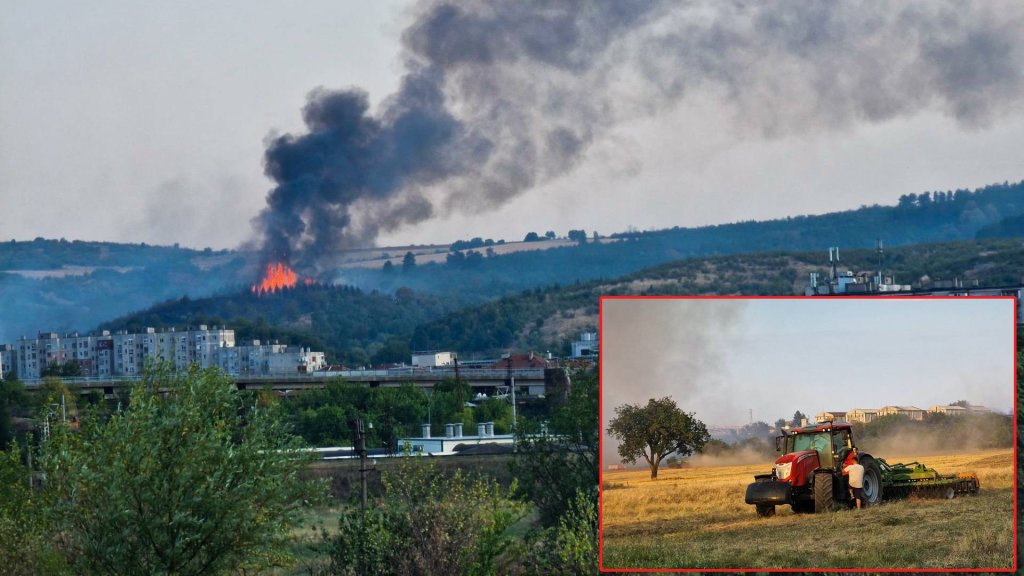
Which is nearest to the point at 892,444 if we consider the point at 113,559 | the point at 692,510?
the point at 692,510

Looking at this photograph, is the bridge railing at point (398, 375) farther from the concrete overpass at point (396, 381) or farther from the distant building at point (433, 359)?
the distant building at point (433, 359)

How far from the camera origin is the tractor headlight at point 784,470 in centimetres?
1249

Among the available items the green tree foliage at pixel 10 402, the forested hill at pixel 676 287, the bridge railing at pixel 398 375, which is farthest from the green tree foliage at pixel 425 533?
the forested hill at pixel 676 287

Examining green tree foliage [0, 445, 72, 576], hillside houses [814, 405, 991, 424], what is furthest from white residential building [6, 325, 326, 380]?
hillside houses [814, 405, 991, 424]

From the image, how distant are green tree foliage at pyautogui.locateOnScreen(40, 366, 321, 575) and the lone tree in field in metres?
17.9

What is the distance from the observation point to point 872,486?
1248 cm

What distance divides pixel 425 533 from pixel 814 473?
1974 cm

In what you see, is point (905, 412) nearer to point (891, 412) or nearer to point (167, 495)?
point (891, 412)

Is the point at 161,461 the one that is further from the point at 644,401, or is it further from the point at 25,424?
the point at 25,424

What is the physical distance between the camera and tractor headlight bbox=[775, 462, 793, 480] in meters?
12.5

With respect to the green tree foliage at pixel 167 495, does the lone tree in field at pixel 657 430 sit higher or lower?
higher

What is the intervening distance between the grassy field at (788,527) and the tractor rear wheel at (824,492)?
0.30 feet

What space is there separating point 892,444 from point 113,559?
19911mm

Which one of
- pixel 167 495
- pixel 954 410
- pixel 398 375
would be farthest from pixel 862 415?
pixel 398 375
